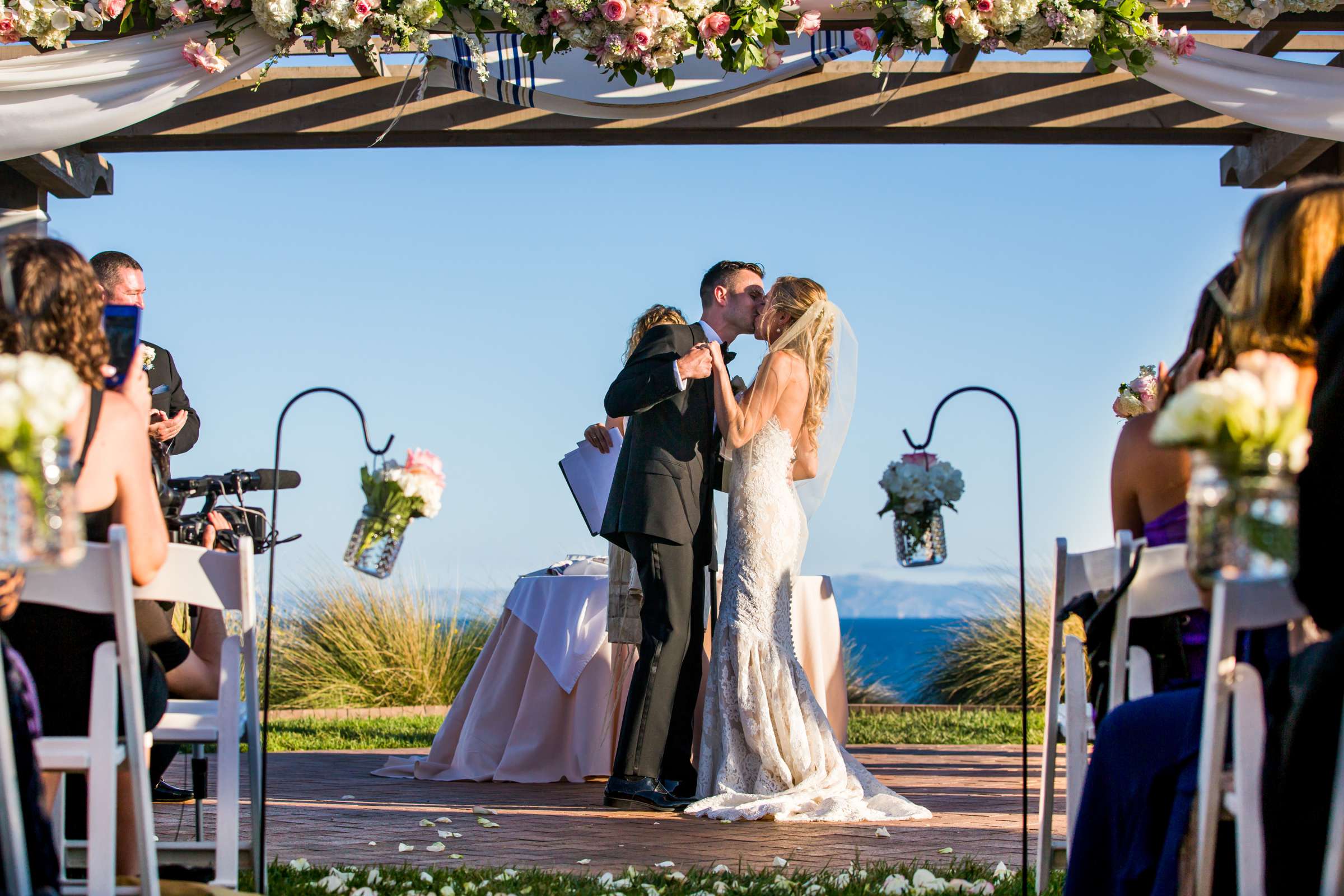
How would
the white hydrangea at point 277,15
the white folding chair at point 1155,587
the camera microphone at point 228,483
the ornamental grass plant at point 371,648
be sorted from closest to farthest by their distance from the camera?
the white folding chair at point 1155,587 → the camera microphone at point 228,483 → the white hydrangea at point 277,15 → the ornamental grass plant at point 371,648

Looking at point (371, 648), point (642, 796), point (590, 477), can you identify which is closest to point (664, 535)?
point (642, 796)

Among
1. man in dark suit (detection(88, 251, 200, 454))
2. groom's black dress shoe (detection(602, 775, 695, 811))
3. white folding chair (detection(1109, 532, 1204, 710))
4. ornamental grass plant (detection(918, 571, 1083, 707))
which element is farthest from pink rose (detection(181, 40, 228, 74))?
ornamental grass plant (detection(918, 571, 1083, 707))

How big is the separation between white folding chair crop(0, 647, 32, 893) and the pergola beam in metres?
4.90

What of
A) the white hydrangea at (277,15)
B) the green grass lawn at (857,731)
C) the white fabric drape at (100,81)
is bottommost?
the green grass lawn at (857,731)

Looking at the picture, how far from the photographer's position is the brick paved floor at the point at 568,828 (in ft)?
13.3

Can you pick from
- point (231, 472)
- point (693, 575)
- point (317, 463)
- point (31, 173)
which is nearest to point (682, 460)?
point (693, 575)

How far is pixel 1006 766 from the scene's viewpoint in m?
6.81

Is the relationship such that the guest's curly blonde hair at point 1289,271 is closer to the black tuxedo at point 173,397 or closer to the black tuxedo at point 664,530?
the black tuxedo at point 664,530

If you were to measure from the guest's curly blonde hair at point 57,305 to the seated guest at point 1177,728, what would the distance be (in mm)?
2094

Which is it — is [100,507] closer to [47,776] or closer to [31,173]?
[47,776]

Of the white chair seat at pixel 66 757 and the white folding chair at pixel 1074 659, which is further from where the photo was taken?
the white folding chair at pixel 1074 659

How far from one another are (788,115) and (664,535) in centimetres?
248

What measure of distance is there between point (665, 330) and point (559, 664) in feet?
5.63

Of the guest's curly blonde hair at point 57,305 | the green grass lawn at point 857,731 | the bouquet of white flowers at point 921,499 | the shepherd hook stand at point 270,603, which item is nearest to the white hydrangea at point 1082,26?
the bouquet of white flowers at point 921,499
